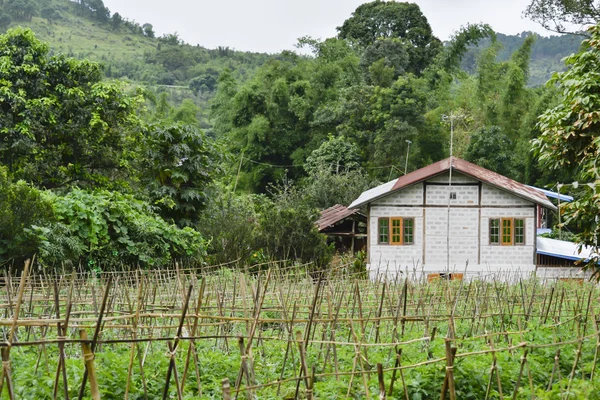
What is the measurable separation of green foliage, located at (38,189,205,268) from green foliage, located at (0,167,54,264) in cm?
34

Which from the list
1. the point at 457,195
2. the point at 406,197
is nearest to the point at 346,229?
the point at 406,197

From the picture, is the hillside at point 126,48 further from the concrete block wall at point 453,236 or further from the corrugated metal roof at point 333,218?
the concrete block wall at point 453,236

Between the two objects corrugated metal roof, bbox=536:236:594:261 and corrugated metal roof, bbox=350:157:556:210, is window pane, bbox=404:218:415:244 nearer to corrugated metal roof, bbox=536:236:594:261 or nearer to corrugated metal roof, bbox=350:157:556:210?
corrugated metal roof, bbox=350:157:556:210

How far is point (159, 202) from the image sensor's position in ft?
69.5

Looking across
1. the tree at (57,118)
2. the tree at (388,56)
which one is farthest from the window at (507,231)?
the tree at (388,56)

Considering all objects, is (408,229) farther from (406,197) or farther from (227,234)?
(227,234)

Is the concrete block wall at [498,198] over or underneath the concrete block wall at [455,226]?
over

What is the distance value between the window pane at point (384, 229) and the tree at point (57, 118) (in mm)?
7635

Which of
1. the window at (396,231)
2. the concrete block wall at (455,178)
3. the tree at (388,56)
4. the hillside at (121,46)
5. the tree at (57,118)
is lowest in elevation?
the window at (396,231)

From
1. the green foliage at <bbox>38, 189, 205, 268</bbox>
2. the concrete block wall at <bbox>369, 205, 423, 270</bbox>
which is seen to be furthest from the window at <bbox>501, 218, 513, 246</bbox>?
the green foliage at <bbox>38, 189, 205, 268</bbox>

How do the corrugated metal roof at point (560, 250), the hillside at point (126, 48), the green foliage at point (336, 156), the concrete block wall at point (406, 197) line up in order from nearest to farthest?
1. the corrugated metal roof at point (560, 250)
2. the concrete block wall at point (406, 197)
3. the green foliage at point (336, 156)
4. the hillside at point (126, 48)

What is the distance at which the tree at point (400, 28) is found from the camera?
46.3 m

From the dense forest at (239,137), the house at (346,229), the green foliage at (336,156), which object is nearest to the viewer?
the dense forest at (239,137)

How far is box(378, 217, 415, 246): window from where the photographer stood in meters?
23.9
